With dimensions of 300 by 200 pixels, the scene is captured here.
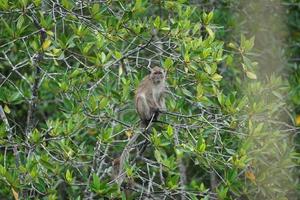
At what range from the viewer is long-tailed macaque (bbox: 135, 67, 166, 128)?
8.63 meters

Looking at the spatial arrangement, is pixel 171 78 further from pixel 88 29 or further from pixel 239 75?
pixel 239 75

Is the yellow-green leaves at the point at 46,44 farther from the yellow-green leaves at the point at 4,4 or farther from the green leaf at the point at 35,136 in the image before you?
the green leaf at the point at 35,136

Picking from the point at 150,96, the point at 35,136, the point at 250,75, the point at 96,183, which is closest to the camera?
the point at 96,183

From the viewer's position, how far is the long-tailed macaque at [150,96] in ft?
28.3

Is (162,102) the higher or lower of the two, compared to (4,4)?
lower

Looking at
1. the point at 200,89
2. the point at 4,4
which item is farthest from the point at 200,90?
the point at 4,4

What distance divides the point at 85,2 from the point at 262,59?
3651mm

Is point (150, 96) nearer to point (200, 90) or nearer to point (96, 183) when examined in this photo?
point (200, 90)

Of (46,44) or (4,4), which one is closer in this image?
(4,4)

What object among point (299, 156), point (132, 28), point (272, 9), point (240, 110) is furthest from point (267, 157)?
point (272, 9)

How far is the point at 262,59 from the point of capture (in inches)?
414

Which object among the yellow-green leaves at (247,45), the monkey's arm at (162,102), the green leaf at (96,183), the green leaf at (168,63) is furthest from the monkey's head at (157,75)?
the green leaf at (96,183)

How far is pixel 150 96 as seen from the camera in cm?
910

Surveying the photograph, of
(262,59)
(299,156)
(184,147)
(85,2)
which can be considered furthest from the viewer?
(262,59)
